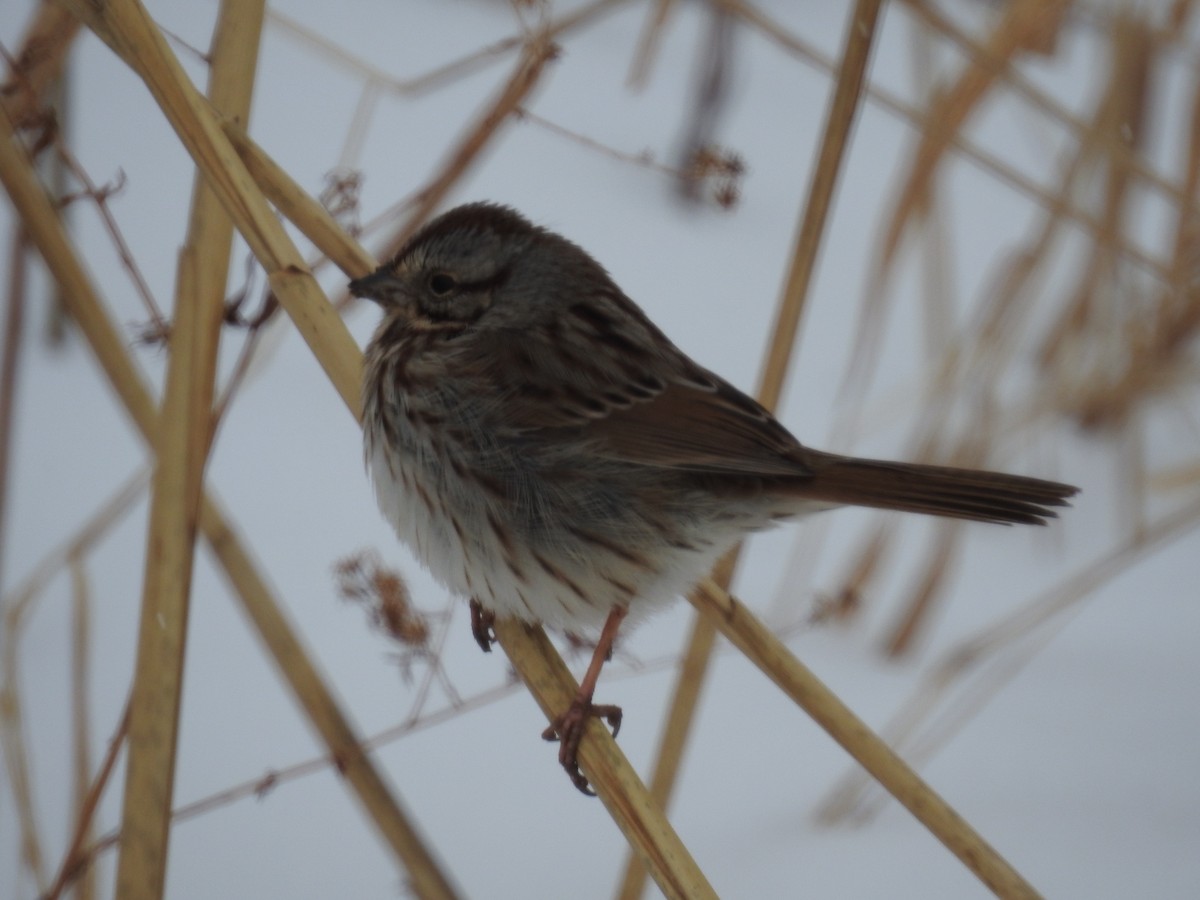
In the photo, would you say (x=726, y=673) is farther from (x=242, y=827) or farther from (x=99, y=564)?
(x=99, y=564)

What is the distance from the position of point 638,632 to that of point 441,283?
1.30m

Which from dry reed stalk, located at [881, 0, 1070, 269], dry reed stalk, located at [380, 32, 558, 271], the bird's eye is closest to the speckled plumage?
the bird's eye

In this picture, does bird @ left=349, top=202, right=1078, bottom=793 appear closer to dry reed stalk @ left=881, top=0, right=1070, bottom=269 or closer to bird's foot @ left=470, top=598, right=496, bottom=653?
bird's foot @ left=470, top=598, right=496, bottom=653

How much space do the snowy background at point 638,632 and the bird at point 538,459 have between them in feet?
0.63

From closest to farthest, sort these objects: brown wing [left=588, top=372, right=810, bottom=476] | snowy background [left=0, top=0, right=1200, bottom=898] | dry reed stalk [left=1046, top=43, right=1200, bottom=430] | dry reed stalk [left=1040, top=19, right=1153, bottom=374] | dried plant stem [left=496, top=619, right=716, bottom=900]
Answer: dried plant stem [left=496, top=619, right=716, bottom=900]
brown wing [left=588, top=372, right=810, bottom=476]
snowy background [left=0, top=0, right=1200, bottom=898]
dry reed stalk [left=1040, top=19, right=1153, bottom=374]
dry reed stalk [left=1046, top=43, right=1200, bottom=430]

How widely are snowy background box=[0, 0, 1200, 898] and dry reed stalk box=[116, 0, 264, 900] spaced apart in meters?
0.14

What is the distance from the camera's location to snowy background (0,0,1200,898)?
2559 millimetres

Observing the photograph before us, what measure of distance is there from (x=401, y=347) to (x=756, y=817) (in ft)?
4.48

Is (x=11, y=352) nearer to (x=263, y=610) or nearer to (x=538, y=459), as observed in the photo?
(x=263, y=610)

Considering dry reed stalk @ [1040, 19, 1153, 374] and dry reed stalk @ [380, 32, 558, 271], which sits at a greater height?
dry reed stalk @ [1040, 19, 1153, 374]

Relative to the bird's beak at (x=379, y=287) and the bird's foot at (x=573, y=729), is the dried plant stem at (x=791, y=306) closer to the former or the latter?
the bird's foot at (x=573, y=729)

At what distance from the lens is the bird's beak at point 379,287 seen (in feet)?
6.43

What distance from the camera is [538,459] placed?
2.07 m

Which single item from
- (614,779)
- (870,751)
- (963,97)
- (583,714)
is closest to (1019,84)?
(963,97)
